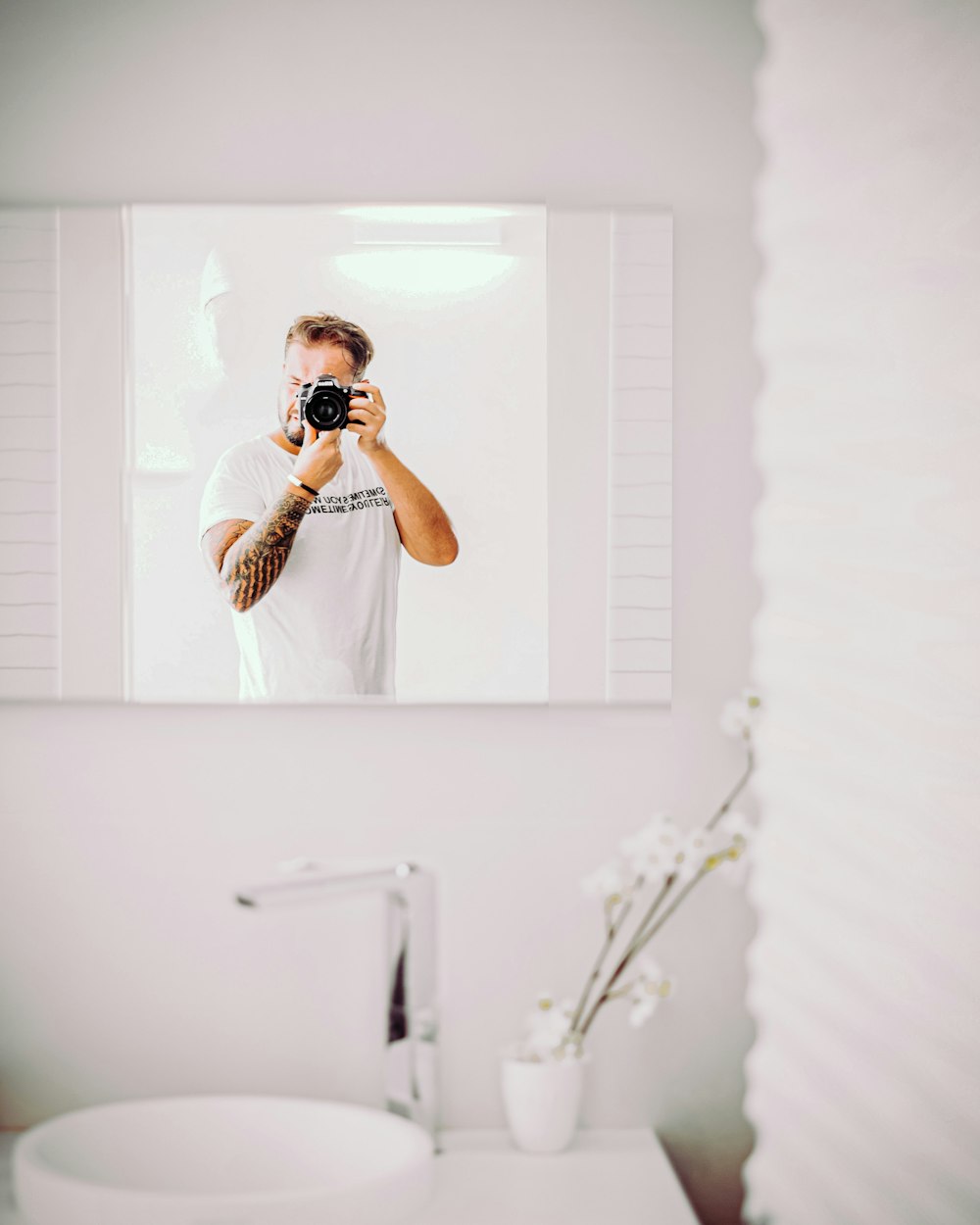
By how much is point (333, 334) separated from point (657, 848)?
68 centimetres

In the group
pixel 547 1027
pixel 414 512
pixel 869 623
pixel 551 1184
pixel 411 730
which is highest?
pixel 414 512

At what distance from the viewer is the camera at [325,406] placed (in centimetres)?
124

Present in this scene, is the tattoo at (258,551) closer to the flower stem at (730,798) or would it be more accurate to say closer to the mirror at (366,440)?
the mirror at (366,440)

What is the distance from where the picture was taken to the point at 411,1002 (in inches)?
45.4

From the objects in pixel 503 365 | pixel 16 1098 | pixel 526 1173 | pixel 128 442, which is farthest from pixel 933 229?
pixel 16 1098

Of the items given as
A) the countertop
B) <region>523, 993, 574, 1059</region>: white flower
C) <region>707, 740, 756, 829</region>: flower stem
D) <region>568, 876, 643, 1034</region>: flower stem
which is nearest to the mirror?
<region>707, 740, 756, 829</region>: flower stem

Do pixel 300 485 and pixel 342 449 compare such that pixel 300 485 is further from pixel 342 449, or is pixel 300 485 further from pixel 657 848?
pixel 657 848

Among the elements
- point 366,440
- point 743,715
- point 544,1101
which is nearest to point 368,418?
point 366,440

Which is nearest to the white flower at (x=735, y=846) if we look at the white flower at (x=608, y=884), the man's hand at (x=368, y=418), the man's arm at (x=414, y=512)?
the white flower at (x=608, y=884)

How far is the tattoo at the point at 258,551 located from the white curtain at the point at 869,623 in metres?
0.54

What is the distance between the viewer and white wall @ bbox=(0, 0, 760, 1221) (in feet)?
4.20

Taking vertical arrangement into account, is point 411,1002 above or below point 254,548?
below

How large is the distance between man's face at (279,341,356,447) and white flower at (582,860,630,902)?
59cm

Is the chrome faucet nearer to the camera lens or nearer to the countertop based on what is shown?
the countertop
